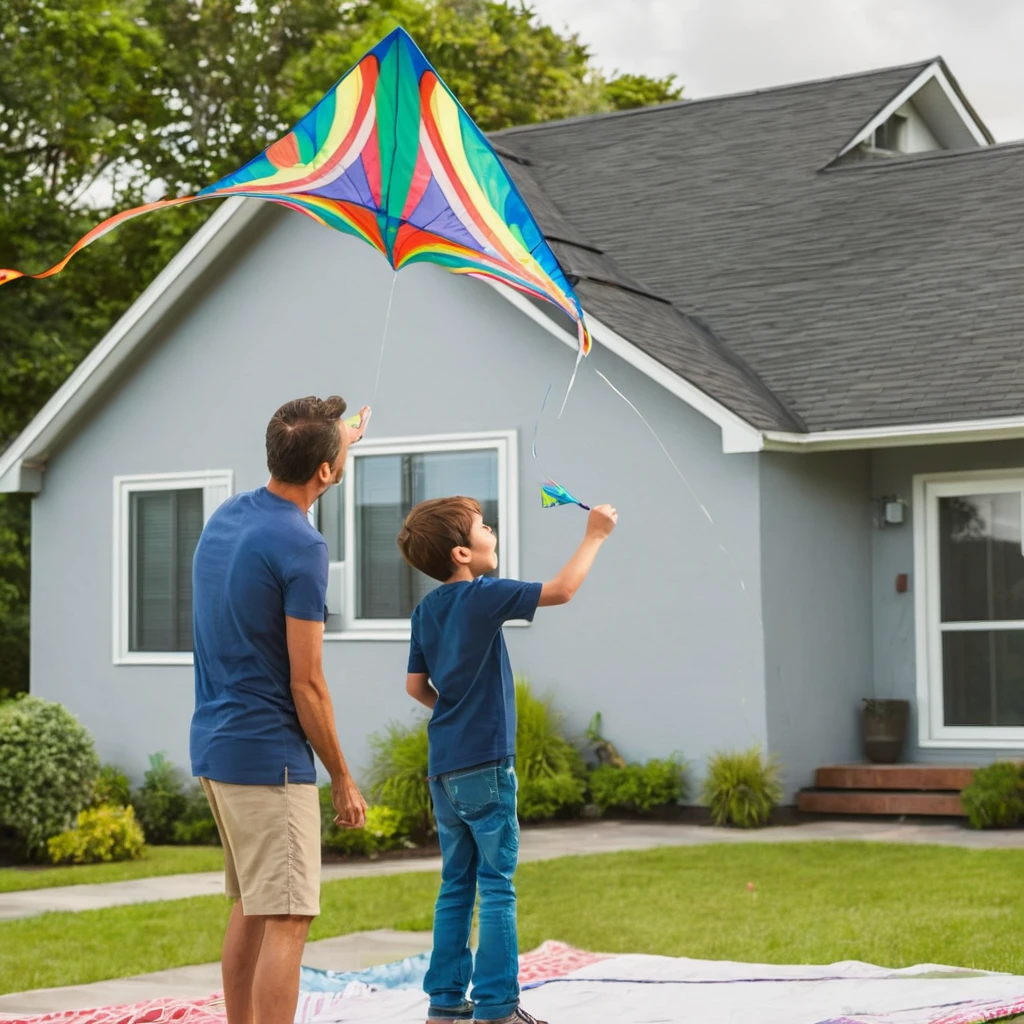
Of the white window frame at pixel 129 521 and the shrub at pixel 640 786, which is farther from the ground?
the white window frame at pixel 129 521

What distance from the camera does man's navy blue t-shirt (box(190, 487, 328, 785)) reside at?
4168 millimetres

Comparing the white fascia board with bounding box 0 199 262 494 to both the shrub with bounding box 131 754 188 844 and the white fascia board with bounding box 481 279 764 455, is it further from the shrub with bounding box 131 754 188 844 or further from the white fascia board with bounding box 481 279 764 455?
the shrub with bounding box 131 754 188 844

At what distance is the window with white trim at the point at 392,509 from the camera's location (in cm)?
1244

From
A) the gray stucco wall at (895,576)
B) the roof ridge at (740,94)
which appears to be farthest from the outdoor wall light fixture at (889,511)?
the roof ridge at (740,94)

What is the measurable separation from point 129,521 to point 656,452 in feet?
15.6

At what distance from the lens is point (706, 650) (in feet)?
38.2

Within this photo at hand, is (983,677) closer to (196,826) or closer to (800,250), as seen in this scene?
(800,250)

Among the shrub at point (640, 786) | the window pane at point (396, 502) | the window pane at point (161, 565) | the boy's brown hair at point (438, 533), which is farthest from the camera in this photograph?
the window pane at point (161, 565)

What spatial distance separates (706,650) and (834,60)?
29.0 m

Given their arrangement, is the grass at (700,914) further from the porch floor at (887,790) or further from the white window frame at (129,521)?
the white window frame at (129,521)

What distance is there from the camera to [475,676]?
4.76m

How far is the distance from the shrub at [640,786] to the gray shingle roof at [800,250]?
253 cm

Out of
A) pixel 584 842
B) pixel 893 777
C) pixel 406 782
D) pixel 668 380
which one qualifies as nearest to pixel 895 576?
pixel 893 777

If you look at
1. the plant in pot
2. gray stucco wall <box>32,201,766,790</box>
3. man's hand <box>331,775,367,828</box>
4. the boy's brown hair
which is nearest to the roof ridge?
gray stucco wall <box>32,201,766,790</box>
